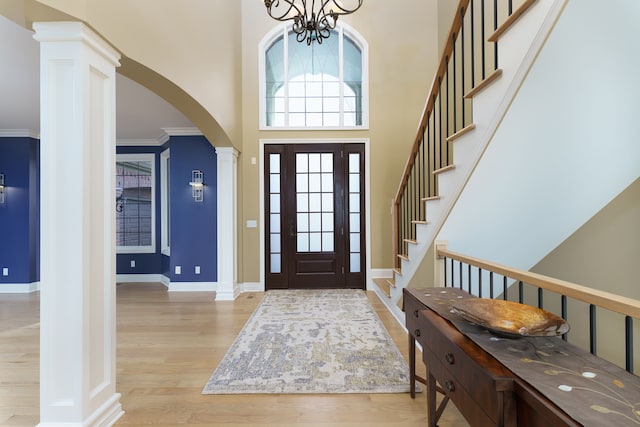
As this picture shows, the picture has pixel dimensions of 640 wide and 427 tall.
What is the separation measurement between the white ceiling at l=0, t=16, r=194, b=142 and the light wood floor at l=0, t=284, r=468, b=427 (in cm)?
274

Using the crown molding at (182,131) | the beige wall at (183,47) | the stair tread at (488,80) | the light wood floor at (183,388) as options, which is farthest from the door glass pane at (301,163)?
the stair tread at (488,80)

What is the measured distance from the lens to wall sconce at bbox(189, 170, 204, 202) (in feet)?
18.0

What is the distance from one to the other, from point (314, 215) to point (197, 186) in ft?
6.62

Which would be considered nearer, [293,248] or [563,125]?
[563,125]

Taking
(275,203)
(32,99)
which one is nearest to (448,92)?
(275,203)

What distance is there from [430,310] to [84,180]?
6.65 ft

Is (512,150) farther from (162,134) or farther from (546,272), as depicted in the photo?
(162,134)

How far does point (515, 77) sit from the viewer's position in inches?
69.1

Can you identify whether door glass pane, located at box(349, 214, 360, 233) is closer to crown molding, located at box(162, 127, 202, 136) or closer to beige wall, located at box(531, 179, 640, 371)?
beige wall, located at box(531, 179, 640, 371)

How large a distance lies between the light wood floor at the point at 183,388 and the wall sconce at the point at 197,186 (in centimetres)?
203

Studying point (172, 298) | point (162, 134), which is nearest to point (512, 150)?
point (172, 298)

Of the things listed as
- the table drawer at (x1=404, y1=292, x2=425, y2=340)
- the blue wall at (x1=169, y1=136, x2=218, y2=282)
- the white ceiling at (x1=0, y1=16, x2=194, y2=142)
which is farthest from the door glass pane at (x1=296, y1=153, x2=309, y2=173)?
the table drawer at (x1=404, y1=292, x2=425, y2=340)

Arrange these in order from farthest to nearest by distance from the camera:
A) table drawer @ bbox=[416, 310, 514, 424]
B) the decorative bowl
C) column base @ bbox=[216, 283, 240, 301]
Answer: column base @ bbox=[216, 283, 240, 301]
the decorative bowl
table drawer @ bbox=[416, 310, 514, 424]

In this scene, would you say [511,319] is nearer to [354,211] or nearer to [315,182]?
A: [354,211]
